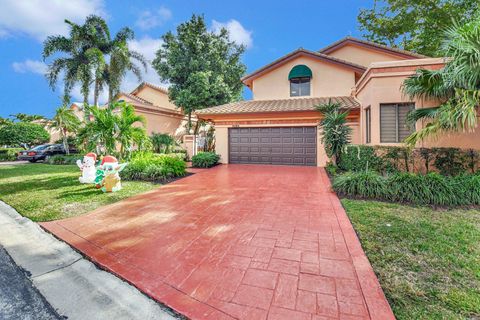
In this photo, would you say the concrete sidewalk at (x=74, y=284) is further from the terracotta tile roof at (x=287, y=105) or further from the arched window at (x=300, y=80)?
the arched window at (x=300, y=80)

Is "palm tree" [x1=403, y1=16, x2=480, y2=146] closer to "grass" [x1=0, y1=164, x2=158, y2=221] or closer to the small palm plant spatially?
the small palm plant

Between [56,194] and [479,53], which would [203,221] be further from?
[479,53]

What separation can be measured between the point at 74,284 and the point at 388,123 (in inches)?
423

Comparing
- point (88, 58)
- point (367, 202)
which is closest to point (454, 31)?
point (367, 202)

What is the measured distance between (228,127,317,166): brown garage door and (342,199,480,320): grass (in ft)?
26.1

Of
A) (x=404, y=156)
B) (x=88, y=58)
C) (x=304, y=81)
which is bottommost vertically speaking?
(x=404, y=156)

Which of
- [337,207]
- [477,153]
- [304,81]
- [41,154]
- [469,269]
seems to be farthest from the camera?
[41,154]

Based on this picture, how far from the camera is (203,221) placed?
4.71 meters

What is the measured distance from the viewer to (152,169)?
9250 millimetres

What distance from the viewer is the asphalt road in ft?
7.50

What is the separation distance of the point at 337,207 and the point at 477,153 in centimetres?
513

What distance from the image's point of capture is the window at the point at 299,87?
1527cm

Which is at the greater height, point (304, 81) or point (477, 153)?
point (304, 81)

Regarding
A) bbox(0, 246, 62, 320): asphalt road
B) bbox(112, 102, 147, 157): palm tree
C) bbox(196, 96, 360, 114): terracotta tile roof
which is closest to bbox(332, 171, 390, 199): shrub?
bbox(196, 96, 360, 114): terracotta tile roof
